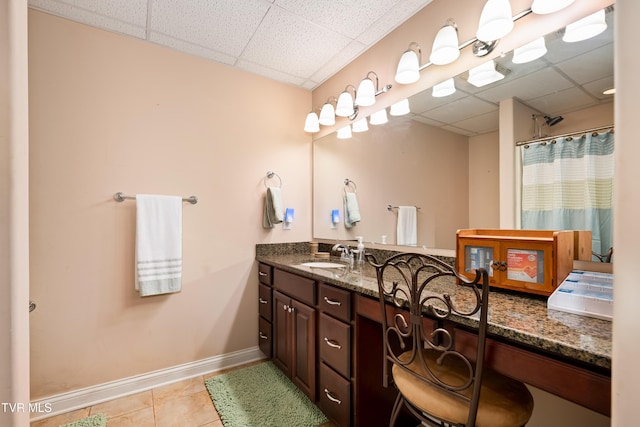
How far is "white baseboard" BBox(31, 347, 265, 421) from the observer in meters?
1.65

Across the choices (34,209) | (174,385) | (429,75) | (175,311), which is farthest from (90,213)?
(429,75)

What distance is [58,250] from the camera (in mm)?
1678

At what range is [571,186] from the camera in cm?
116

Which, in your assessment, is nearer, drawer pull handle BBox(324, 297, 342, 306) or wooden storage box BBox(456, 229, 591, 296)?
wooden storage box BBox(456, 229, 591, 296)

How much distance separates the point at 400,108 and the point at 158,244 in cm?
189

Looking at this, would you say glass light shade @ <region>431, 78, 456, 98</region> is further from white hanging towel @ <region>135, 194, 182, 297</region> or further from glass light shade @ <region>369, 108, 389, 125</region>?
white hanging towel @ <region>135, 194, 182, 297</region>

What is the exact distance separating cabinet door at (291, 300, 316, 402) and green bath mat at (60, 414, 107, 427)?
3.57 ft

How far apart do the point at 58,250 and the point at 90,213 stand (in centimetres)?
27

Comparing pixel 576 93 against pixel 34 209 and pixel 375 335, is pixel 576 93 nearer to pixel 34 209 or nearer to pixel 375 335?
pixel 375 335

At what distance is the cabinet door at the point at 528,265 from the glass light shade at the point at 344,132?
5.07ft

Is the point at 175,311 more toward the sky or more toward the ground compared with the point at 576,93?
more toward the ground

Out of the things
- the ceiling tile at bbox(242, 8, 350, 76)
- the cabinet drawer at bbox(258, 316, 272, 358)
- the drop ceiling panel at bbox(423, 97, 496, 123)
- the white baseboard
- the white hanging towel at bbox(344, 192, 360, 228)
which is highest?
the ceiling tile at bbox(242, 8, 350, 76)

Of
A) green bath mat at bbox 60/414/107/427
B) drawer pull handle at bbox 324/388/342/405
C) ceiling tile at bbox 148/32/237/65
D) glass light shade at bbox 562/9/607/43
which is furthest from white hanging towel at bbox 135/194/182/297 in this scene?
glass light shade at bbox 562/9/607/43

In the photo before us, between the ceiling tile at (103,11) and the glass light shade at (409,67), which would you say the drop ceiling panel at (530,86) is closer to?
the glass light shade at (409,67)
